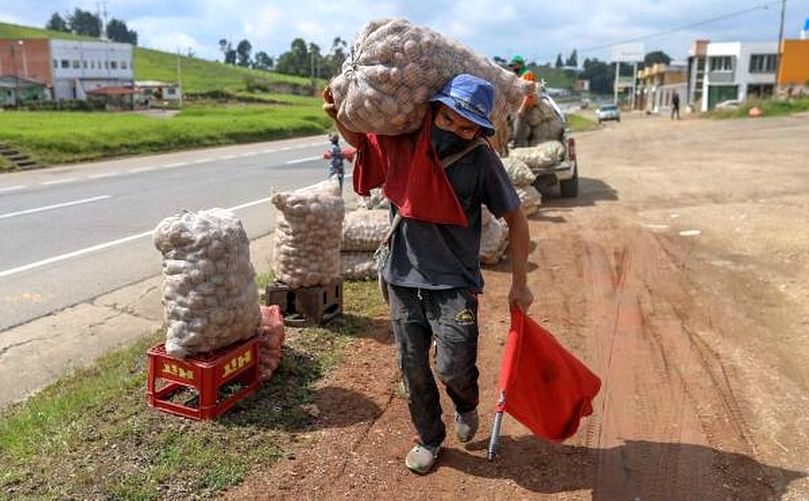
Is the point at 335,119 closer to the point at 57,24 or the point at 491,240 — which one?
the point at 491,240

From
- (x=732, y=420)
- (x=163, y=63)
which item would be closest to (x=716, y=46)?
(x=732, y=420)

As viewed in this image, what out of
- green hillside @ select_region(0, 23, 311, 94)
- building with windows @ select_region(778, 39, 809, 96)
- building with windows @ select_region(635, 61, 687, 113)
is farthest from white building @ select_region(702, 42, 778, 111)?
green hillside @ select_region(0, 23, 311, 94)

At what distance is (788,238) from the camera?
8.32 meters

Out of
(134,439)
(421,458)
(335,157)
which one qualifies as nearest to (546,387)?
(421,458)

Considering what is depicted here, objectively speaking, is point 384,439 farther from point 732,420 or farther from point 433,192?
point 732,420

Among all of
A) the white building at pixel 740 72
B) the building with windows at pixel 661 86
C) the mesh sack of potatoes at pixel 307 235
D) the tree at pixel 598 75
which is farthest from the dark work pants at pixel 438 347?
the tree at pixel 598 75

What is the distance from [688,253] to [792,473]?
4.78m

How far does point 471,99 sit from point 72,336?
4.36m

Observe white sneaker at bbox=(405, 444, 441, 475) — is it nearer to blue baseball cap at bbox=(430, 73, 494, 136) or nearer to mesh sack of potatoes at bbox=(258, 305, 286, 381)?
mesh sack of potatoes at bbox=(258, 305, 286, 381)

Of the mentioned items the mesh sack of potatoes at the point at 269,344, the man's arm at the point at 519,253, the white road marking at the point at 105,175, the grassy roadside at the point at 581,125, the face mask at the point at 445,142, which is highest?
the face mask at the point at 445,142

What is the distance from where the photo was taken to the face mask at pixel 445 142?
125 inches

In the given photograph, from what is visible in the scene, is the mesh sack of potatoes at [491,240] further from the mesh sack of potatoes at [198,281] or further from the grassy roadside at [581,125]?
the grassy roadside at [581,125]

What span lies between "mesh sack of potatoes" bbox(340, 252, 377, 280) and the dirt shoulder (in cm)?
112

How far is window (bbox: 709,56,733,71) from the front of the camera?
2679 inches
